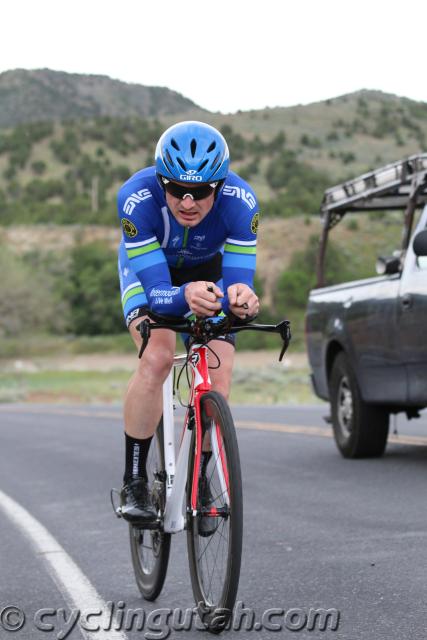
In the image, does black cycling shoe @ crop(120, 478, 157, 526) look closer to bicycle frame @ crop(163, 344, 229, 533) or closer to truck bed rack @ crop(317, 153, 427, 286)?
bicycle frame @ crop(163, 344, 229, 533)

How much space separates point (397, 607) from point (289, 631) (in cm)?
55

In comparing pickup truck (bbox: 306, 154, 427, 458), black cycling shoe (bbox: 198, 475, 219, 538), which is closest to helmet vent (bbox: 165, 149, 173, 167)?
black cycling shoe (bbox: 198, 475, 219, 538)

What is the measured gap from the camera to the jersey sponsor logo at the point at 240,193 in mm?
5816

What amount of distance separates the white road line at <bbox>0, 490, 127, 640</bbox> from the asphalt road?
0.04ft

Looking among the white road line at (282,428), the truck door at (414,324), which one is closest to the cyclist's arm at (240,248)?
the truck door at (414,324)

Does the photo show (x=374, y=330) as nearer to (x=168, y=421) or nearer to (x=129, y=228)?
(x=168, y=421)

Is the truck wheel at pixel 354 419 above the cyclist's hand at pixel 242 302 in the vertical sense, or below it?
below

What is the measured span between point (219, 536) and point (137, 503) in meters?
0.84

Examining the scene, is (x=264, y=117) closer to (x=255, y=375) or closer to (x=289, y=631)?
(x=255, y=375)

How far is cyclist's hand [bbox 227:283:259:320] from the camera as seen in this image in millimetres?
5254

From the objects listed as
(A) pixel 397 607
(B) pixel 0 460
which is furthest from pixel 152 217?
(B) pixel 0 460

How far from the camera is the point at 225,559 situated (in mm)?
5086

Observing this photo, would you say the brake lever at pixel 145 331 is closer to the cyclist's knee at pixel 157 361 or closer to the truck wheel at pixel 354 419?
the cyclist's knee at pixel 157 361
